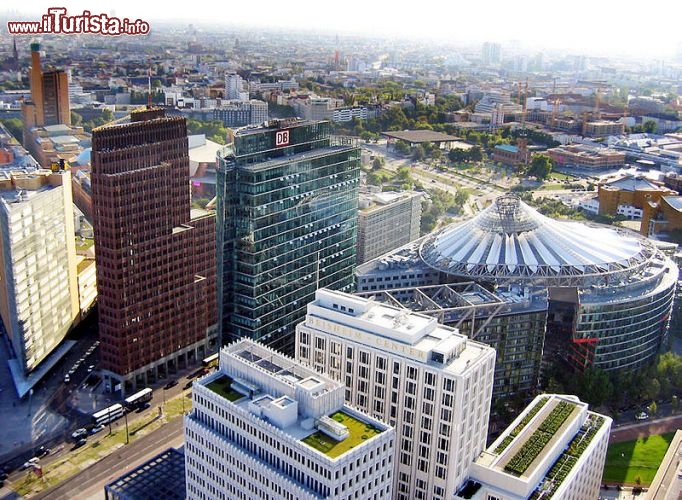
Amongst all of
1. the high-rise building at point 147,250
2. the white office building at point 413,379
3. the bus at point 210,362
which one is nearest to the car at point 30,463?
the high-rise building at point 147,250

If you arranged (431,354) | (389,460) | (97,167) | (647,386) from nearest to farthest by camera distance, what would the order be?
(389,460) < (431,354) < (97,167) < (647,386)

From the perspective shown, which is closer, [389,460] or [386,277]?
[389,460]

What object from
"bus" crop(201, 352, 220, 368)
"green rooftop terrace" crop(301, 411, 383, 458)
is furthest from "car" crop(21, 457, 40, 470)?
"green rooftop terrace" crop(301, 411, 383, 458)

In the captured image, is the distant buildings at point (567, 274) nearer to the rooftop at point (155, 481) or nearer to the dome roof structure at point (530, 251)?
the dome roof structure at point (530, 251)

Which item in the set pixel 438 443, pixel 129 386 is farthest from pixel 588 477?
pixel 129 386

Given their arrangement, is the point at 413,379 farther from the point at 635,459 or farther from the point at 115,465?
the point at 115,465

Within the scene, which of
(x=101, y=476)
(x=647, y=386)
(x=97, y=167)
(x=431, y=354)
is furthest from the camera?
(x=647, y=386)

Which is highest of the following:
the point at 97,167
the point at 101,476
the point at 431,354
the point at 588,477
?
the point at 97,167

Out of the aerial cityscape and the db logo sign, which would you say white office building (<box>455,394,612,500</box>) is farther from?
the db logo sign

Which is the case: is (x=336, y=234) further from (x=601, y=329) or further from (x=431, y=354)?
(x=431, y=354)
